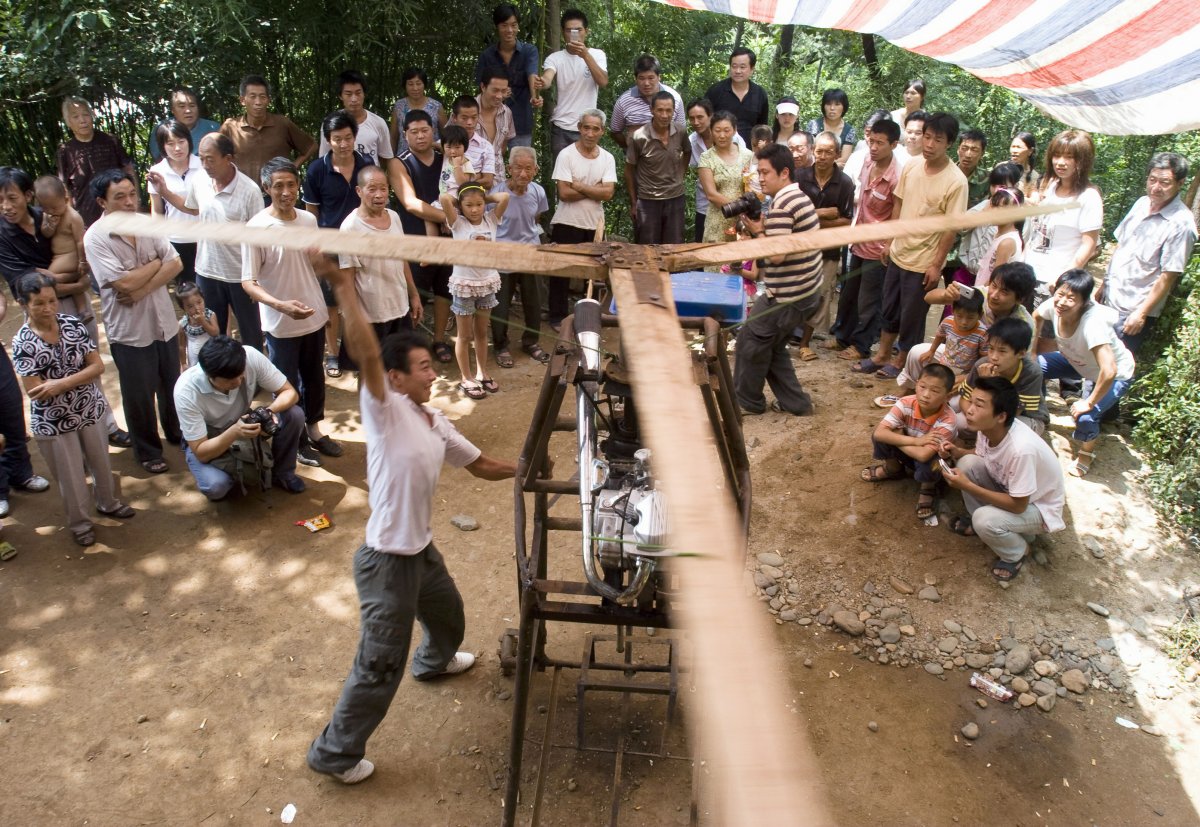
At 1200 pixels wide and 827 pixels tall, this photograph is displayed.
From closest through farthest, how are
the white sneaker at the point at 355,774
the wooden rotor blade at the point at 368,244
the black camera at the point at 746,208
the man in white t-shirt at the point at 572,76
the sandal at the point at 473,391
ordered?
the wooden rotor blade at the point at 368,244 < the white sneaker at the point at 355,774 < the black camera at the point at 746,208 < the sandal at the point at 473,391 < the man in white t-shirt at the point at 572,76

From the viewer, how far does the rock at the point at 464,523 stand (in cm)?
462

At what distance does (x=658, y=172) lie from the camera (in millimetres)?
6844

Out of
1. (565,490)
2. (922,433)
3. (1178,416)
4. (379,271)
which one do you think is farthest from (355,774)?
(1178,416)

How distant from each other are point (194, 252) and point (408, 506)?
4.28 m

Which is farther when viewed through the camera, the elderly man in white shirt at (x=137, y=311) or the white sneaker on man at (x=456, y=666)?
the elderly man in white shirt at (x=137, y=311)

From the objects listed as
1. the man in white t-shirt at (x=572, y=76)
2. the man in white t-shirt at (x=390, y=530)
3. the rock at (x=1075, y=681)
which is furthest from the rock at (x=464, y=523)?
the man in white t-shirt at (x=572, y=76)

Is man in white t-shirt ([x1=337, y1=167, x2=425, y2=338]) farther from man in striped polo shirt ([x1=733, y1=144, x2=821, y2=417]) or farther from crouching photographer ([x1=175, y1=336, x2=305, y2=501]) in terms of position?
man in striped polo shirt ([x1=733, y1=144, x2=821, y2=417])

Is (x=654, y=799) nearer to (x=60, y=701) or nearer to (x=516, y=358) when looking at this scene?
(x=60, y=701)

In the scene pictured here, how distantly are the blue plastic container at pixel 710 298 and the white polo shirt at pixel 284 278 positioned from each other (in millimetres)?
2186

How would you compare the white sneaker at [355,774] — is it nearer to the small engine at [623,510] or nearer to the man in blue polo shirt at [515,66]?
the small engine at [623,510]

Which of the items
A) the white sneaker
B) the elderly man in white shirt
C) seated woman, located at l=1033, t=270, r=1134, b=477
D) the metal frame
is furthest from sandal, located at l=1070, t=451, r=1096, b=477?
the elderly man in white shirt

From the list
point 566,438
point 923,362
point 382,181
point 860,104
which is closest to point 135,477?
point 382,181

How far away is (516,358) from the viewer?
21.7 ft

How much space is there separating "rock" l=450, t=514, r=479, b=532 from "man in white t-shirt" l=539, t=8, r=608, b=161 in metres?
3.52
